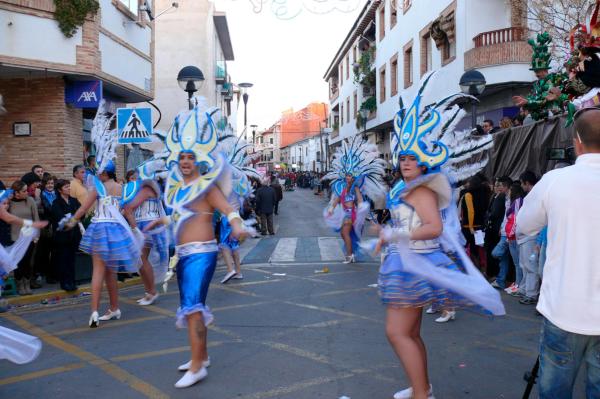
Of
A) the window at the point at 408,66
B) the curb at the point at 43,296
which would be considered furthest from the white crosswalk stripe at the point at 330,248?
the window at the point at 408,66

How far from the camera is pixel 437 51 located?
21.1 metres

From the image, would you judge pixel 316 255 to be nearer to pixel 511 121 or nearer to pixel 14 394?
pixel 511 121

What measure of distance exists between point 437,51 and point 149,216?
53.2ft

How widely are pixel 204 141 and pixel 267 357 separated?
205 cm

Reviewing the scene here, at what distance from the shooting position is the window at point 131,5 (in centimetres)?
1550

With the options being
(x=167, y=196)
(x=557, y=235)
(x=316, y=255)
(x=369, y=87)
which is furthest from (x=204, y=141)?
(x=369, y=87)

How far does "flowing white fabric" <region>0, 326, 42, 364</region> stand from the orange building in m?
64.5

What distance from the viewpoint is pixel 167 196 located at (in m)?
4.98

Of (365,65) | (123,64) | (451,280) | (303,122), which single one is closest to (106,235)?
(451,280)

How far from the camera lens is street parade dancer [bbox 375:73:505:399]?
12.1ft

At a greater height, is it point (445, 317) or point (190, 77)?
point (190, 77)

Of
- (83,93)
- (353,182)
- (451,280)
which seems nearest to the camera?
(451,280)

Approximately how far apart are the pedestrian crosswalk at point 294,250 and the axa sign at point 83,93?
5.01 metres

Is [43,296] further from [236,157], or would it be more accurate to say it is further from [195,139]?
[195,139]
